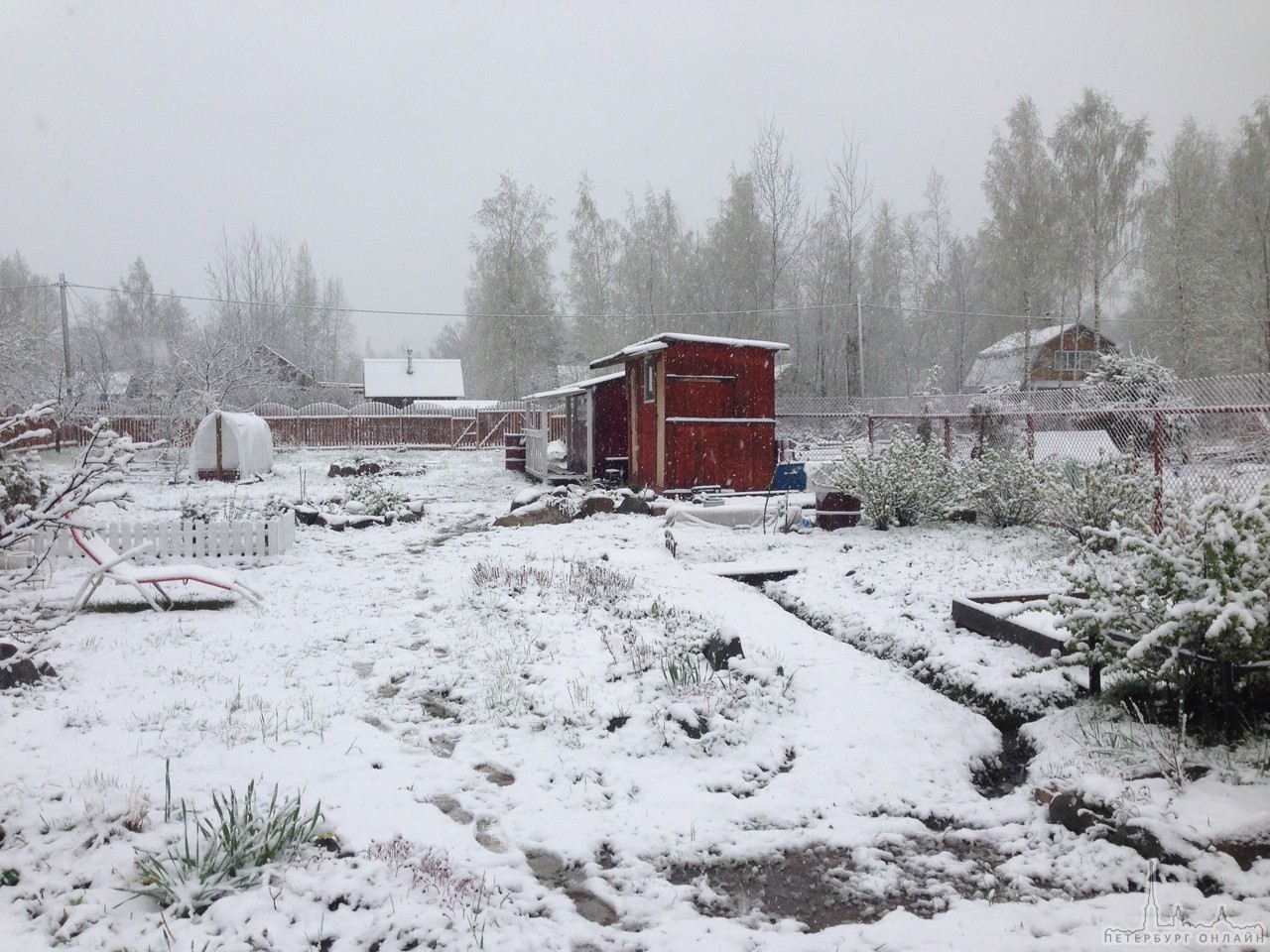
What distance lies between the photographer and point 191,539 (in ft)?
29.9

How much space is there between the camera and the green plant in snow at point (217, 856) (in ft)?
8.63

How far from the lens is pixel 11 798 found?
3.30 m

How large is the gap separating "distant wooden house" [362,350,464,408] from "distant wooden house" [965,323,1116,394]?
2967 cm

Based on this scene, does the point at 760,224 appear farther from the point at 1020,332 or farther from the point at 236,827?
the point at 236,827

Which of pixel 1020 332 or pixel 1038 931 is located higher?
pixel 1020 332

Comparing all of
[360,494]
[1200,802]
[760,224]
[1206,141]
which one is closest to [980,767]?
[1200,802]

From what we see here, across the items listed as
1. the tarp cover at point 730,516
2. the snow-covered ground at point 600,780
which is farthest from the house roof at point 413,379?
the snow-covered ground at point 600,780

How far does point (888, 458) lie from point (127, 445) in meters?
9.53

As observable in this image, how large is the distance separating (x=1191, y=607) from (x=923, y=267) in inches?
1648

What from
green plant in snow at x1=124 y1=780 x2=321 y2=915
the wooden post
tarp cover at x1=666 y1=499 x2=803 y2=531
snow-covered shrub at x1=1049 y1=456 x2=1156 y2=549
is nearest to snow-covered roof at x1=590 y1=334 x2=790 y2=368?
tarp cover at x1=666 y1=499 x2=803 y2=531

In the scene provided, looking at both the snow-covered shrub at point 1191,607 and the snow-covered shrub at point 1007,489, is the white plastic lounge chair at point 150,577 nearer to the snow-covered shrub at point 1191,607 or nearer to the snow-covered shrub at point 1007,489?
the snow-covered shrub at point 1191,607

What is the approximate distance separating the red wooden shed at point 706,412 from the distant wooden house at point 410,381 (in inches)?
1276

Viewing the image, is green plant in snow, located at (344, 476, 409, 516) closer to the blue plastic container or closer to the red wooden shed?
the red wooden shed

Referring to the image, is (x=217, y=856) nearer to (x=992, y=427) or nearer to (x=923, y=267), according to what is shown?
(x=992, y=427)
